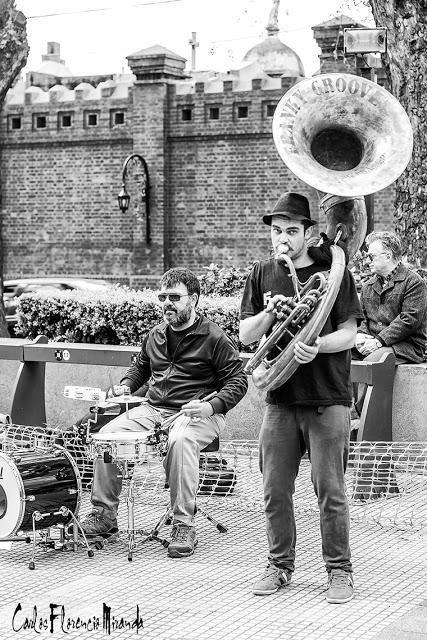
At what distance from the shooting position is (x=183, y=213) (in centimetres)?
2470

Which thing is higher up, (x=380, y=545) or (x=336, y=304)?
Answer: (x=336, y=304)

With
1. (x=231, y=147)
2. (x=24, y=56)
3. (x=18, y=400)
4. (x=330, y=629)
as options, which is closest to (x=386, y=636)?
(x=330, y=629)

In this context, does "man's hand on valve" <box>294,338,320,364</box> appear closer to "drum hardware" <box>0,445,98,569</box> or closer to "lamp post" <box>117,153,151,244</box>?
"drum hardware" <box>0,445,98,569</box>

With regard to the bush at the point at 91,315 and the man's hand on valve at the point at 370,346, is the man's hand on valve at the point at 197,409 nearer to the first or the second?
the man's hand on valve at the point at 370,346

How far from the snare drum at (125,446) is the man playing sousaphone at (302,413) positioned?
0.75m

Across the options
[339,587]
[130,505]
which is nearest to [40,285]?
[130,505]

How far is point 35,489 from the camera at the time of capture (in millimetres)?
Answer: 5996

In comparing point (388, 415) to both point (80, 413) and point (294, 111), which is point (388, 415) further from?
point (80, 413)

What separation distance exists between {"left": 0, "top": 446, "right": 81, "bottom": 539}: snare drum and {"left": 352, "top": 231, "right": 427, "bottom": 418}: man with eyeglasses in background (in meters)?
2.85

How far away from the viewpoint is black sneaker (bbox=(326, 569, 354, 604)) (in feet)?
17.6

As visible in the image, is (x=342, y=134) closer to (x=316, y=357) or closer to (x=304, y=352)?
(x=316, y=357)

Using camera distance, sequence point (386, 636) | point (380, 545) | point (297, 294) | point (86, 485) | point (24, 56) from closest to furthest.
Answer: point (386, 636), point (297, 294), point (380, 545), point (86, 485), point (24, 56)

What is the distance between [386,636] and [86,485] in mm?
3221

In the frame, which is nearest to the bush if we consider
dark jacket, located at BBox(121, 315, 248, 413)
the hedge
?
the hedge
